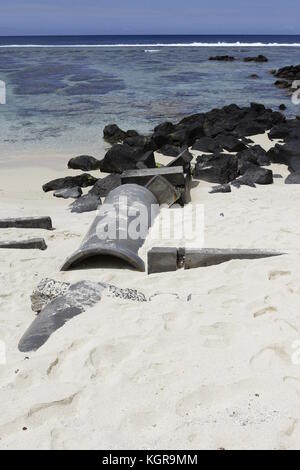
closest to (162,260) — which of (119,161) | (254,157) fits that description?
(119,161)

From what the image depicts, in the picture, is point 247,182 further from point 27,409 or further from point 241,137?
point 27,409

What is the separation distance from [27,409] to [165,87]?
25580 mm

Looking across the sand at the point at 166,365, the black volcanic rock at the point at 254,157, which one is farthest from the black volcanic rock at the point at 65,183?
the sand at the point at 166,365

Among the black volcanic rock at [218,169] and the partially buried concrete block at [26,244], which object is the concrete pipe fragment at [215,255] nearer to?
the partially buried concrete block at [26,244]

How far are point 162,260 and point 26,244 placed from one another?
1.93 m

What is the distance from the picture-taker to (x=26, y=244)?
6.25 metres

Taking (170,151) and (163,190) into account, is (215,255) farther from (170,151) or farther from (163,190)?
(170,151)

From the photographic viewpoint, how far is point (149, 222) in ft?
22.6

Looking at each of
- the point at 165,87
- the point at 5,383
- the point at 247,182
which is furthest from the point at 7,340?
the point at 165,87

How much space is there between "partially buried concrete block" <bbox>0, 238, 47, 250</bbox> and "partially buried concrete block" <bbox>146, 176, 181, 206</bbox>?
2.47 metres

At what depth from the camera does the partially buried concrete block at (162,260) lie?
5.21 m

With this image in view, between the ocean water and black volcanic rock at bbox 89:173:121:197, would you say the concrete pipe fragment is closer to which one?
black volcanic rock at bbox 89:173:121:197

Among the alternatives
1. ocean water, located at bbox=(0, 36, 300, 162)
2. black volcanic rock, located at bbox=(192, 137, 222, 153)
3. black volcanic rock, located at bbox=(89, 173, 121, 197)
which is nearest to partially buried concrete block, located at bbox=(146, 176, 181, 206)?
black volcanic rock, located at bbox=(89, 173, 121, 197)

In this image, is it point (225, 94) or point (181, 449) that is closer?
point (181, 449)
